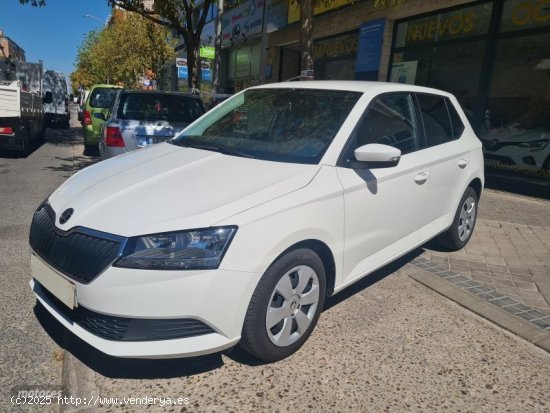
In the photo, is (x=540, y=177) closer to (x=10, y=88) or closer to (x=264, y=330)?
(x=264, y=330)

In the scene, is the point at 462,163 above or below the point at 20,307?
above

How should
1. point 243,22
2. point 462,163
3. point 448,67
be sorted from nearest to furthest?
point 462,163
point 448,67
point 243,22

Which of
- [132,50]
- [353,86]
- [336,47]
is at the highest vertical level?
[132,50]

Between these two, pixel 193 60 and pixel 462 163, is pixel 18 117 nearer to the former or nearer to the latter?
pixel 193 60

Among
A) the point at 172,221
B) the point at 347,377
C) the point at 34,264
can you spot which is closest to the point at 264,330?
the point at 347,377

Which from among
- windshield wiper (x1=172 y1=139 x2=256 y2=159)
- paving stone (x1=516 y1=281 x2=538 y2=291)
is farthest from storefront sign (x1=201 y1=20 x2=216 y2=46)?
paving stone (x1=516 y1=281 x2=538 y2=291)

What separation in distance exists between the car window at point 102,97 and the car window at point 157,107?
4.99 metres

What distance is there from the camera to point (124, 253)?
84.3 inches

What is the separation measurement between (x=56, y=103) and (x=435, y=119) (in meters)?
20.0

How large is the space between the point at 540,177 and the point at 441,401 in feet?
24.7

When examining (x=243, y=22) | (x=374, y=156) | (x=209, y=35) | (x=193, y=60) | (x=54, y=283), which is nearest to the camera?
(x=54, y=283)

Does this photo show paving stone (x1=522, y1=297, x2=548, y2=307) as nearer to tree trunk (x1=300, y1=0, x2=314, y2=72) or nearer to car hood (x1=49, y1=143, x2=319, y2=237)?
car hood (x1=49, y1=143, x2=319, y2=237)

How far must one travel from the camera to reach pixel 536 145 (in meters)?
8.57

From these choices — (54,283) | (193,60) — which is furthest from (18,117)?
(54,283)
